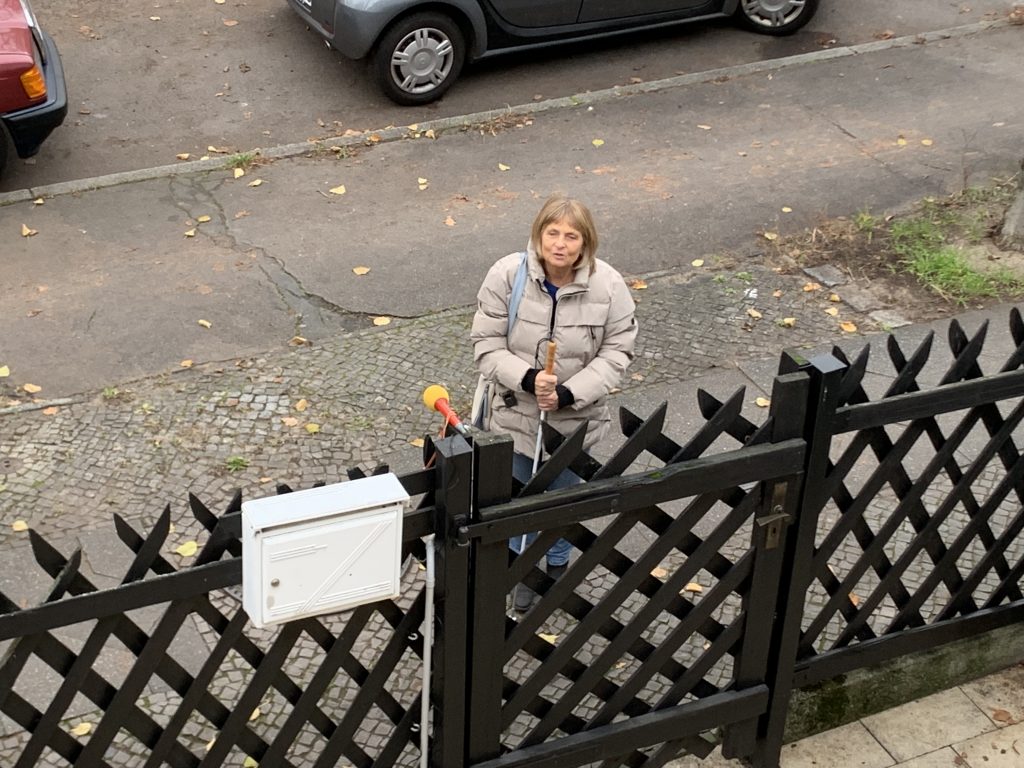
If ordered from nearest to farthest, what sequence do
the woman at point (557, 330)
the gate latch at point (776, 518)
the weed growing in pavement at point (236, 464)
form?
the gate latch at point (776, 518) → the woman at point (557, 330) → the weed growing in pavement at point (236, 464)

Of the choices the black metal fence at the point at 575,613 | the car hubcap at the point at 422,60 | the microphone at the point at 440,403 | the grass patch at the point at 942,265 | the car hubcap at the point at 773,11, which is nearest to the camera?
the black metal fence at the point at 575,613

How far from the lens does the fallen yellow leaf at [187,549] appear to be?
5582mm

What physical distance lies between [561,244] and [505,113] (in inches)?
218

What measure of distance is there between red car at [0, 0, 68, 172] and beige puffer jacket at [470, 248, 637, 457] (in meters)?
4.97

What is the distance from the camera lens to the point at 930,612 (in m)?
5.30

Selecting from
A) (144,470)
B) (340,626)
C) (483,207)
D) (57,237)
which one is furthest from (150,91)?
(340,626)

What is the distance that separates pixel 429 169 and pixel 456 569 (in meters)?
6.07

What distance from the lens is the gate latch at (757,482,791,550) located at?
396 cm

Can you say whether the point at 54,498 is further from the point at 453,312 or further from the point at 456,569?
the point at 456,569

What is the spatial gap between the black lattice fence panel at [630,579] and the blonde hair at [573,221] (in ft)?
3.57

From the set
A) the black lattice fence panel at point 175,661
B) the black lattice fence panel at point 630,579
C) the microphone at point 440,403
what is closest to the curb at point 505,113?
the black lattice fence panel at point 175,661

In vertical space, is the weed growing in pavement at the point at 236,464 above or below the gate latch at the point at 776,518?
below

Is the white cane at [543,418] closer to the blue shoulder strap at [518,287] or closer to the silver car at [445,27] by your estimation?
→ the blue shoulder strap at [518,287]

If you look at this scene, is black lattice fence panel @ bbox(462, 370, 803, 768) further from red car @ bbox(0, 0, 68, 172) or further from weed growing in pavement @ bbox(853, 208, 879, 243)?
red car @ bbox(0, 0, 68, 172)
